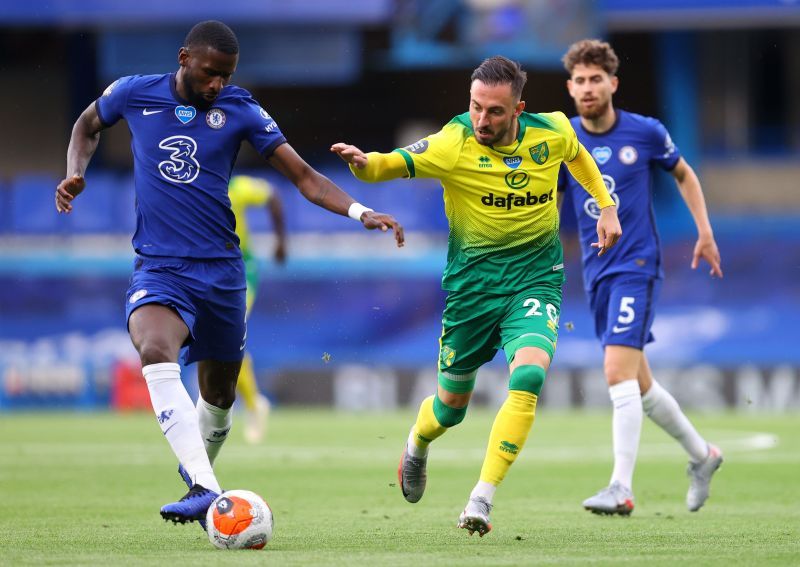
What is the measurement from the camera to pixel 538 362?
23.6ft

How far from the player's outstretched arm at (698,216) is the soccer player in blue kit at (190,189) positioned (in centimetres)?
284

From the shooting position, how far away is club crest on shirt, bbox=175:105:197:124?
24.2ft

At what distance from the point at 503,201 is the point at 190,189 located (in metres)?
1.53

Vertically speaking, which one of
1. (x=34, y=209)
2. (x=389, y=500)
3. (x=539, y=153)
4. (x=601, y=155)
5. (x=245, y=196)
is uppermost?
(x=34, y=209)

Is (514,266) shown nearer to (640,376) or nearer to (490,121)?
(490,121)

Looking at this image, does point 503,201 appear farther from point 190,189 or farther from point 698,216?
point 698,216

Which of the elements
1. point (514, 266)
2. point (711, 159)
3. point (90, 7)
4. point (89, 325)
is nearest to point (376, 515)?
point (514, 266)

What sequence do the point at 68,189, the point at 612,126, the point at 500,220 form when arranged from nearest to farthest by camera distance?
the point at 68,189
the point at 500,220
the point at 612,126

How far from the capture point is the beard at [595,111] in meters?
9.20

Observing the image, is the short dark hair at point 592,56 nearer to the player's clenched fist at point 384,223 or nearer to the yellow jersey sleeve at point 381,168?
the yellow jersey sleeve at point 381,168

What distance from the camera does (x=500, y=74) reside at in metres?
7.22

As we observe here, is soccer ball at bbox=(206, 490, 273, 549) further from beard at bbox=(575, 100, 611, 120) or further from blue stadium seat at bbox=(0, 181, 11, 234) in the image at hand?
blue stadium seat at bbox=(0, 181, 11, 234)

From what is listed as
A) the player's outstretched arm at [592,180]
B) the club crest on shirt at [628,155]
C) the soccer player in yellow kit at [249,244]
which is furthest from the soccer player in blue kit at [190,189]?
the soccer player in yellow kit at [249,244]

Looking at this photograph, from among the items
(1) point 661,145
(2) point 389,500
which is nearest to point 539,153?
(1) point 661,145
